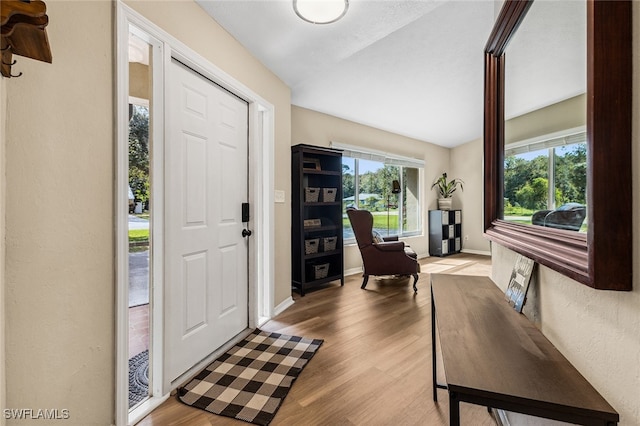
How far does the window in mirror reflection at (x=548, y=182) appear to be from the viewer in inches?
29.5

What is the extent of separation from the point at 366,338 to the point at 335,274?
1.68 metres

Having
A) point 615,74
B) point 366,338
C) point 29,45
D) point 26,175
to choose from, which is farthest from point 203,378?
point 615,74

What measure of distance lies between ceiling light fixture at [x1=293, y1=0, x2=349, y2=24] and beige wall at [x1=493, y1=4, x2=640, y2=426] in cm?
187

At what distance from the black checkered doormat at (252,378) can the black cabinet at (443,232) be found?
4608 mm

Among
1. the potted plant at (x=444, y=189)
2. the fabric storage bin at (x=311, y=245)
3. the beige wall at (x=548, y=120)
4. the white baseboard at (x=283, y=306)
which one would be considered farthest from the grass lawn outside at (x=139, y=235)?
the potted plant at (x=444, y=189)

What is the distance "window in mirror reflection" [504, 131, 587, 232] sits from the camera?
75cm

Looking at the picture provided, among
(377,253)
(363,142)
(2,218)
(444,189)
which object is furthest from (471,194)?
(2,218)

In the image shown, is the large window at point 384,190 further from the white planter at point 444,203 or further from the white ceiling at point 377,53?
the white ceiling at point 377,53

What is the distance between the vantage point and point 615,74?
1.92 feet

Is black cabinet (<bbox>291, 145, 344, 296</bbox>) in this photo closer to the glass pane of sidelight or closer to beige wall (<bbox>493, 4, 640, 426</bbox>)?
the glass pane of sidelight

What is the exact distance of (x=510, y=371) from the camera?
729 millimetres

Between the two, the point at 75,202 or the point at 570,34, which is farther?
the point at 75,202

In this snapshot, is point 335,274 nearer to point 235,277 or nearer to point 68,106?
point 235,277

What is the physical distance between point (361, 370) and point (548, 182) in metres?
1.60
